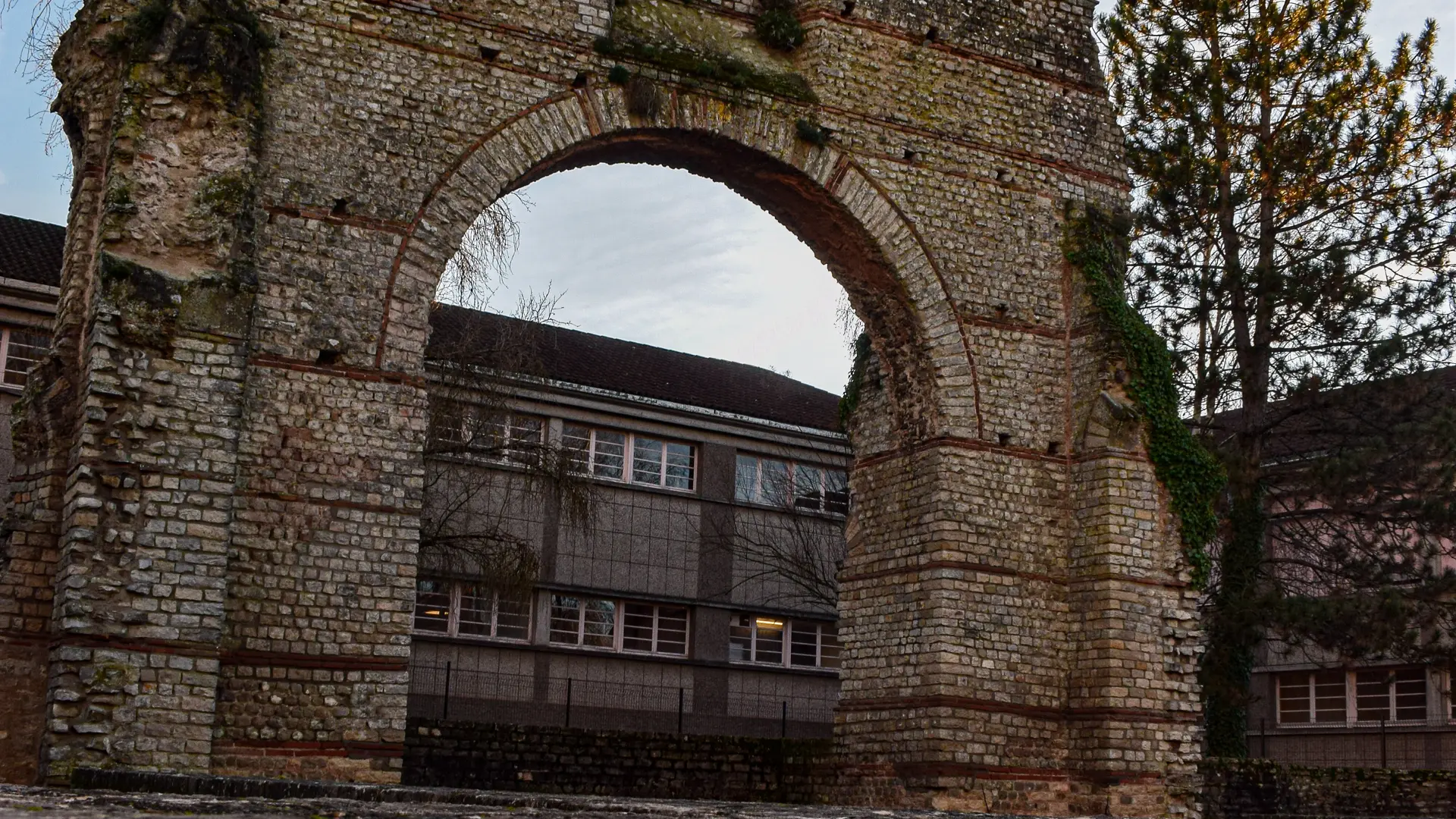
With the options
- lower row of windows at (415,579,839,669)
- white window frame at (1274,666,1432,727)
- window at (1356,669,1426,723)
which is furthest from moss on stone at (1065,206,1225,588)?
window at (1356,669,1426,723)

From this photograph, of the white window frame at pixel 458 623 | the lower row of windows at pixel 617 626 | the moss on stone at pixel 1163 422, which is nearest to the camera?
the moss on stone at pixel 1163 422

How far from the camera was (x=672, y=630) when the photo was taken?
83.7 ft

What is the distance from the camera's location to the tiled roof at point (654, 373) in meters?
21.8

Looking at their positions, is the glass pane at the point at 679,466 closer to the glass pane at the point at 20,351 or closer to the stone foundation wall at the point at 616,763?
the glass pane at the point at 20,351

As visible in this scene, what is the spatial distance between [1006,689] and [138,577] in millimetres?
7651

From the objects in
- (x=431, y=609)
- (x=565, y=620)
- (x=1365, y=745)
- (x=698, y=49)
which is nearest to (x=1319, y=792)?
(x=698, y=49)

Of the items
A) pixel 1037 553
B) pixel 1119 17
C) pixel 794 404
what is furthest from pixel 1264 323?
pixel 794 404

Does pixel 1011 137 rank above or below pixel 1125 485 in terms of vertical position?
above

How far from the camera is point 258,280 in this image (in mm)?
12250

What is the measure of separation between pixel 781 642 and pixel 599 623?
3.50 m

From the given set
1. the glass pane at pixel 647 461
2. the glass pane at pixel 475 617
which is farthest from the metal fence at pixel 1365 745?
the glass pane at pixel 475 617

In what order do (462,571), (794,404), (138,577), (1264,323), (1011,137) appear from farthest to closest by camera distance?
(794,404)
(462,571)
(1264,323)
(1011,137)
(138,577)

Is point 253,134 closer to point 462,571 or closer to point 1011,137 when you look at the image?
point 1011,137

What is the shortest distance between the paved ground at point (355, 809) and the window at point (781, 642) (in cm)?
1740
